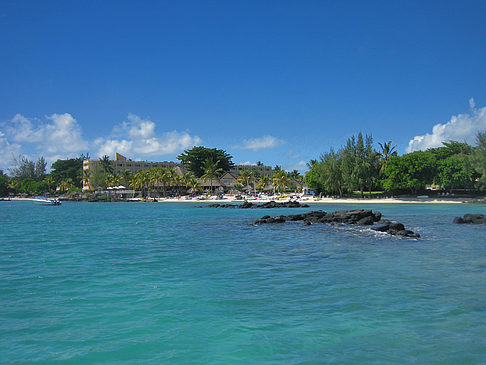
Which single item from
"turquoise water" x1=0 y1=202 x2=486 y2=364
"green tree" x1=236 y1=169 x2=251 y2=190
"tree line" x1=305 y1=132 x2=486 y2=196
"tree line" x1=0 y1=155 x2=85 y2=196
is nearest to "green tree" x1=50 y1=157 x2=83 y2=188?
"tree line" x1=0 y1=155 x2=85 y2=196

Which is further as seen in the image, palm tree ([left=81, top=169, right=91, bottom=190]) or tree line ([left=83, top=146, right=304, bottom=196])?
palm tree ([left=81, top=169, right=91, bottom=190])

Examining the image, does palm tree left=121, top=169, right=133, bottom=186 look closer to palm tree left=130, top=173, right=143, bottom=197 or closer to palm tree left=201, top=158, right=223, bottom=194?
palm tree left=130, top=173, right=143, bottom=197

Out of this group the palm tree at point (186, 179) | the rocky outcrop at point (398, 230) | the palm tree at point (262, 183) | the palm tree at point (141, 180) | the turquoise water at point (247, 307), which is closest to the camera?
the turquoise water at point (247, 307)

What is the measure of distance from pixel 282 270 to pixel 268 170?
146 meters

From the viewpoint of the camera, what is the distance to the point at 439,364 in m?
6.04

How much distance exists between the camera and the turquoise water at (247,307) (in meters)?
6.62

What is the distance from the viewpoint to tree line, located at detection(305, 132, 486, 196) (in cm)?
6353

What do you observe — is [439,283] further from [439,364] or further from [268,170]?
[268,170]

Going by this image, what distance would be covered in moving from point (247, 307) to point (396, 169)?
63.1 metres

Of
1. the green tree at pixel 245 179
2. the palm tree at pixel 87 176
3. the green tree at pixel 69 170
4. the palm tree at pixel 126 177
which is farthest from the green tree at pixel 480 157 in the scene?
the green tree at pixel 69 170

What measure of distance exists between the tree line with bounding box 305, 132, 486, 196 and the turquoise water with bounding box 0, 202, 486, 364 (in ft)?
171

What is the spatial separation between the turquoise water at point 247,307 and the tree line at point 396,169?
52.2 meters

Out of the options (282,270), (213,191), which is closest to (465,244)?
(282,270)

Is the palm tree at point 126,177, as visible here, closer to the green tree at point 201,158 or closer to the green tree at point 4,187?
the green tree at point 201,158
